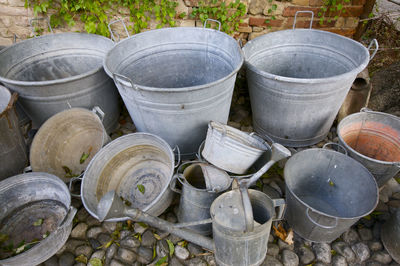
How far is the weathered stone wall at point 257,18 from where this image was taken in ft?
8.09

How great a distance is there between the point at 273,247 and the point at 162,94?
4.02 feet

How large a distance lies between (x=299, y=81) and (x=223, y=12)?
1.11 meters

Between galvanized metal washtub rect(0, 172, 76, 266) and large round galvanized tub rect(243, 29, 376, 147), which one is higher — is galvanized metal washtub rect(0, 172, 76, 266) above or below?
below

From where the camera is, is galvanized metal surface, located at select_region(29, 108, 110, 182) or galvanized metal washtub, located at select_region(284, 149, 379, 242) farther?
galvanized metal surface, located at select_region(29, 108, 110, 182)

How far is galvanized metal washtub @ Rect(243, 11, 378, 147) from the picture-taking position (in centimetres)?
191

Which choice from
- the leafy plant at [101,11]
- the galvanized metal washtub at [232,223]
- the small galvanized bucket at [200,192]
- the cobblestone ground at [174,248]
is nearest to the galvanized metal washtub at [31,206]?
the cobblestone ground at [174,248]

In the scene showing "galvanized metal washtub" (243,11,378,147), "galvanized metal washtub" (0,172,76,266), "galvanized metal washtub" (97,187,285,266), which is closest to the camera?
"galvanized metal washtub" (97,187,285,266)

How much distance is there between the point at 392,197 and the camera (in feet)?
6.41

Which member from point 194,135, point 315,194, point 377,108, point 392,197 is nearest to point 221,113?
point 194,135

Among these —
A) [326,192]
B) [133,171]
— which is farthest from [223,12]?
[326,192]

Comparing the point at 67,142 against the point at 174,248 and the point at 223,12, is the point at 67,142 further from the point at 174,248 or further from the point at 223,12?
the point at 223,12

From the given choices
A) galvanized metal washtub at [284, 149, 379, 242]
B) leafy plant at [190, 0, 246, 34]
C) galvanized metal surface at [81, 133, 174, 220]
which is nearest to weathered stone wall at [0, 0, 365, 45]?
leafy plant at [190, 0, 246, 34]

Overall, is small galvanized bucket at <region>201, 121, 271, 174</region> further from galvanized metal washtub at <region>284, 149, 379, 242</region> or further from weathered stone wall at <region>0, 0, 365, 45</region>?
weathered stone wall at <region>0, 0, 365, 45</region>

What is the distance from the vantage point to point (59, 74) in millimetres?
2615
